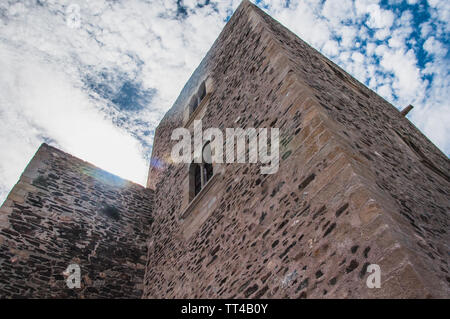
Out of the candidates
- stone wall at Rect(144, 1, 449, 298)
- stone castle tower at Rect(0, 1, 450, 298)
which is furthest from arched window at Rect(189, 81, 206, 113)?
stone wall at Rect(144, 1, 449, 298)

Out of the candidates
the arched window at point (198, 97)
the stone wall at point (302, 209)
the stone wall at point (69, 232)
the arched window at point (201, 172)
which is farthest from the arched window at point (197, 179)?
the arched window at point (198, 97)

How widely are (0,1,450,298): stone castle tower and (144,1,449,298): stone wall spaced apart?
2cm

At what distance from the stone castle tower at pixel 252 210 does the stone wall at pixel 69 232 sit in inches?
1.0

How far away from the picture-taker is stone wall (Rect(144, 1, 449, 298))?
323 centimetres

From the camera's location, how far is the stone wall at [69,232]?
6.53m

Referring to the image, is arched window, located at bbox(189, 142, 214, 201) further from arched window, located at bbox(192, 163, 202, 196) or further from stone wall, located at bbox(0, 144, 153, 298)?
stone wall, located at bbox(0, 144, 153, 298)

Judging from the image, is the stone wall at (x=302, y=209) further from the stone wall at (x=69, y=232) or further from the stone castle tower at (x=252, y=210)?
the stone wall at (x=69, y=232)

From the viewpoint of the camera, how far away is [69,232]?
7.54 m

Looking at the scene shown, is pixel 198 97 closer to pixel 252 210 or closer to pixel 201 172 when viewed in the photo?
pixel 201 172

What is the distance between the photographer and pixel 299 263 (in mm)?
3768

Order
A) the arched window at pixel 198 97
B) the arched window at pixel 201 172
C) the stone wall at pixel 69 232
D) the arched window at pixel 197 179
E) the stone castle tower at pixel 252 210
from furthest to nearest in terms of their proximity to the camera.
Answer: the arched window at pixel 198 97 < the arched window at pixel 197 179 < the arched window at pixel 201 172 < the stone wall at pixel 69 232 < the stone castle tower at pixel 252 210

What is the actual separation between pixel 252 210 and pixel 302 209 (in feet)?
3.39

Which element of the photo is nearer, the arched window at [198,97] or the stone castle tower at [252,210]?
the stone castle tower at [252,210]

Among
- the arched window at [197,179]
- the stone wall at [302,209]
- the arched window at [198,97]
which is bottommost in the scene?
the stone wall at [302,209]
